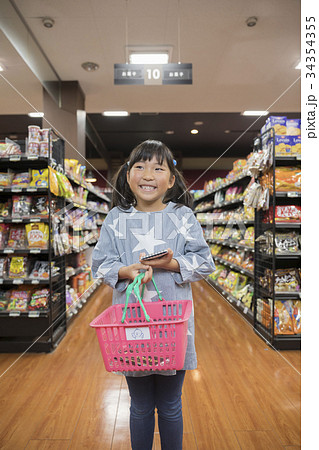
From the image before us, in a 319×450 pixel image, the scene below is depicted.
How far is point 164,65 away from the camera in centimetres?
298

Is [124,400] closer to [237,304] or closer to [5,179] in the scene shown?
[5,179]

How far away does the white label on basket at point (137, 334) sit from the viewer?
93cm

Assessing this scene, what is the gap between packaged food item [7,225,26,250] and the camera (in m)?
2.88

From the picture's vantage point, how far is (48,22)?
11.7ft

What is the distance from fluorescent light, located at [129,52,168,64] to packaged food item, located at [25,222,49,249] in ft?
7.10

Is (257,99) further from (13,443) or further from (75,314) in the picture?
(13,443)

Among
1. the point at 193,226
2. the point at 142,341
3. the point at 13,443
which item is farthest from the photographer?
the point at 13,443

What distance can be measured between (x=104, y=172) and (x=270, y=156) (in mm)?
1965

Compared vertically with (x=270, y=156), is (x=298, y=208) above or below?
below

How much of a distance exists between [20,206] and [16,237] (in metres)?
0.28

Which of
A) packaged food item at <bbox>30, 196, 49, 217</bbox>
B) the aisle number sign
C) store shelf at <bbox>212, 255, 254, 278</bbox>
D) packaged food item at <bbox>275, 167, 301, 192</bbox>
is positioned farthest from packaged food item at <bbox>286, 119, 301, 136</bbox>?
packaged food item at <bbox>30, 196, 49, 217</bbox>

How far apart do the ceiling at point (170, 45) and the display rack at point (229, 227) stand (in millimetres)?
723

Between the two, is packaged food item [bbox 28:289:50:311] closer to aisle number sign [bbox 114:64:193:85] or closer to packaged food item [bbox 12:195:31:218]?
packaged food item [bbox 12:195:31:218]
